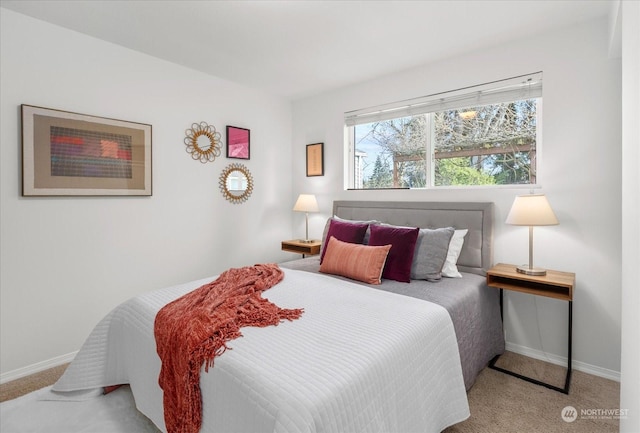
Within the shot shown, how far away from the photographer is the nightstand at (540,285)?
83.7 inches

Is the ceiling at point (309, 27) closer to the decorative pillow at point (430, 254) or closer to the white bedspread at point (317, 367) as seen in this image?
the decorative pillow at point (430, 254)

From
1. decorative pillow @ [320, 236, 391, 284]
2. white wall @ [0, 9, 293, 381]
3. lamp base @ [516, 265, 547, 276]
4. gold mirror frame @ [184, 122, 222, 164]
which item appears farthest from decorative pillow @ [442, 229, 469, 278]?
gold mirror frame @ [184, 122, 222, 164]

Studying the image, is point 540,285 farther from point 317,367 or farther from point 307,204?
point 307,204

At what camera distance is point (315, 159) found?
398 cm

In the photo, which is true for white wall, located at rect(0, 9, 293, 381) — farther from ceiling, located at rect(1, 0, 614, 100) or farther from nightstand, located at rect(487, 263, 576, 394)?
nightstand, located at rect(487, 263, 576, 394)

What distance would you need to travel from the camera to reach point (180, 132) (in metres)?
3.16

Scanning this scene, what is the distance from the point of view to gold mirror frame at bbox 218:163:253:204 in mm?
3529

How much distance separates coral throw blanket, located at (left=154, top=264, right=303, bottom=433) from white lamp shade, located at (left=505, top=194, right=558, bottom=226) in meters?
1.69

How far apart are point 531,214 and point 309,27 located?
210 cm

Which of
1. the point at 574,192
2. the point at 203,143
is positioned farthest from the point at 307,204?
the point at 574,192

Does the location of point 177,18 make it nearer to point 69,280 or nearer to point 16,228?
point 16,228

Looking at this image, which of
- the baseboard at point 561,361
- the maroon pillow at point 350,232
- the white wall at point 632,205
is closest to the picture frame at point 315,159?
the maroon pillow at point 350,232

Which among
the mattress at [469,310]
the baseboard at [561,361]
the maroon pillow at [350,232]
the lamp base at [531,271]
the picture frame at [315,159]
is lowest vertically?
the baseboard at [561,361]

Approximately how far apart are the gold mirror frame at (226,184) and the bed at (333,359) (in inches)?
57.6
